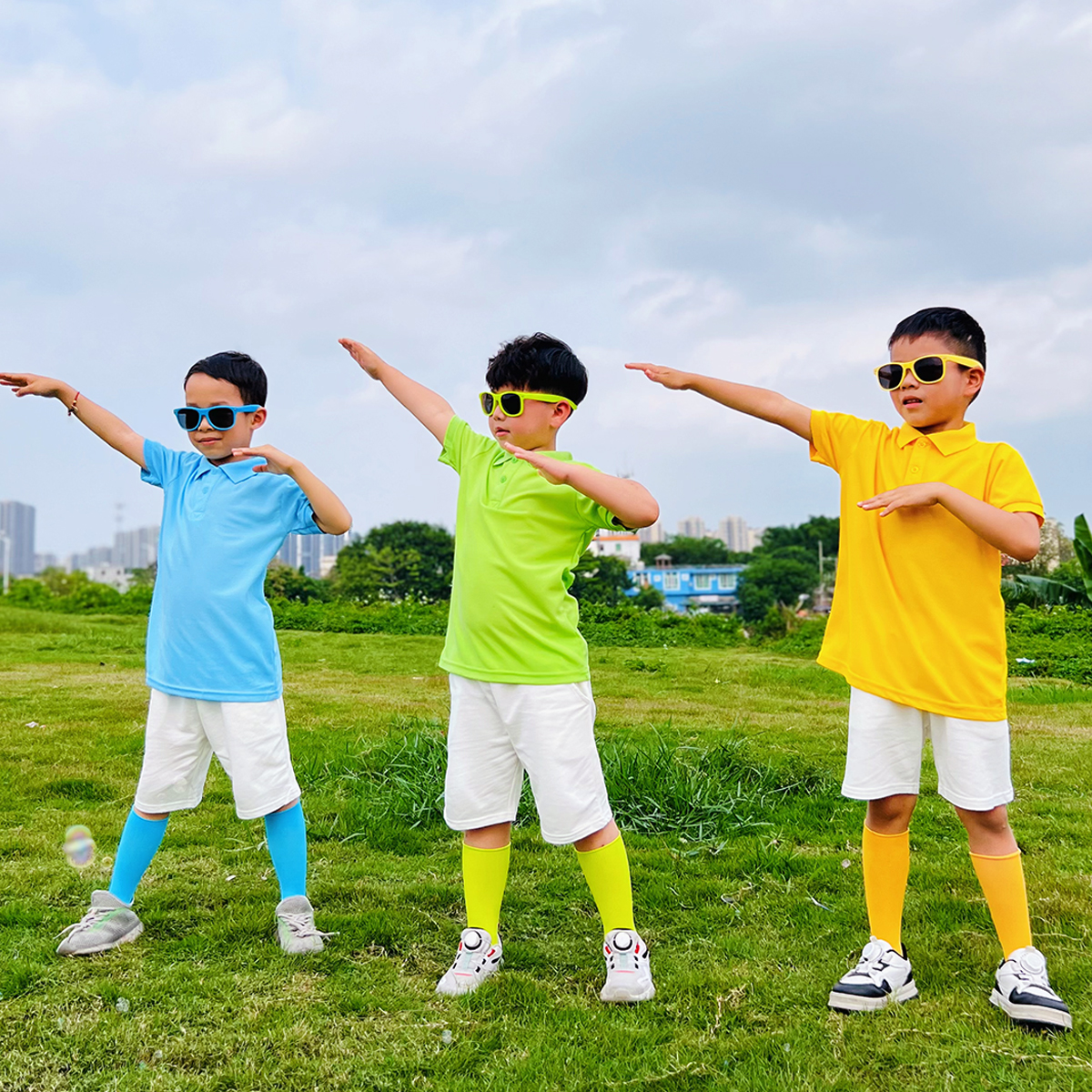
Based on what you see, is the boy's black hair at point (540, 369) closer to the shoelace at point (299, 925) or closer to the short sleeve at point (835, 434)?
the short sleeve at point (835, 434)

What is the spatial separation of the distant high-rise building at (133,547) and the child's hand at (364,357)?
151m

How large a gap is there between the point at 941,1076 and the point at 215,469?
2.83 metres

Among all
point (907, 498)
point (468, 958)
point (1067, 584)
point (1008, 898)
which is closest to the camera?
→ point (907, 498)

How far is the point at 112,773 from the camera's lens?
558 centimetres

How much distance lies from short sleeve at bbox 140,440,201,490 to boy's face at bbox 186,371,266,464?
14 centimetres

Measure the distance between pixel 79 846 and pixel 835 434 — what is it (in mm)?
3534

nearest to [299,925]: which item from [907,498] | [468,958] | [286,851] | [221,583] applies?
[286,851]

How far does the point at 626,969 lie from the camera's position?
9.42ft

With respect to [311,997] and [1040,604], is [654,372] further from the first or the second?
[1040,604]

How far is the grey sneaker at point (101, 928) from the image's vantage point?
3.14 meters

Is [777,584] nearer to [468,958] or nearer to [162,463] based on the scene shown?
[162,463]

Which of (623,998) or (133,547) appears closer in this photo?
→ (623,998)

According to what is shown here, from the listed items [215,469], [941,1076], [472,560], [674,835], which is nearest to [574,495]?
[472,560]

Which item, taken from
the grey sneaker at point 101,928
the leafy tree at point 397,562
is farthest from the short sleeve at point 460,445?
the leafy tree at point 397,562
